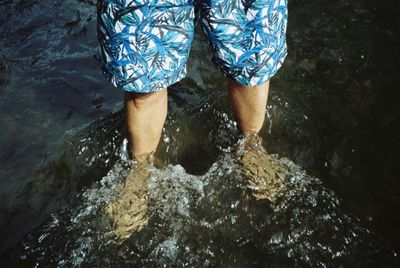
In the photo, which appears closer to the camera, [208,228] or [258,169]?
[208,228]

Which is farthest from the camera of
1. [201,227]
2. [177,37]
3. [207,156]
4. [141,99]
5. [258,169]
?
[207,156]

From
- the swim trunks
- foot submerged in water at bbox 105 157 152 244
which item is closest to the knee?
the swim trunks

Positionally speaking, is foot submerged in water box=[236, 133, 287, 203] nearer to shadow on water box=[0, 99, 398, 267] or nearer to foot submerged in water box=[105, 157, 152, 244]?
shadow on water box=[0, 99, 398, 267]

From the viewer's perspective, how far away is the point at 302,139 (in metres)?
2.59

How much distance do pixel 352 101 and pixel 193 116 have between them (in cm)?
108

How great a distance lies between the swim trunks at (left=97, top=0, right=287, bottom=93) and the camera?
5.08ft

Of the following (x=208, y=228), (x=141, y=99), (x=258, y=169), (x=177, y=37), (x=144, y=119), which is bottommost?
(x=208, y=228)

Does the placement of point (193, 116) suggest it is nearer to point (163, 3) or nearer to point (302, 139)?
point (302, 139)

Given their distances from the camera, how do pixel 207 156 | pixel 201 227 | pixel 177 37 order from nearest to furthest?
pixel 177 37, pixel 201 227, pixel 207 156

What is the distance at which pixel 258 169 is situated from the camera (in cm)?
227

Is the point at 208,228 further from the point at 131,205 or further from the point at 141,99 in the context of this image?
the point at 141,99

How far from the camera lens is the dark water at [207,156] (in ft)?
6.56

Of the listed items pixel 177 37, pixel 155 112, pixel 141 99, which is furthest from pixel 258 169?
pixel 177 37

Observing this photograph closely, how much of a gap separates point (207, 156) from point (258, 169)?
1.24 feet
